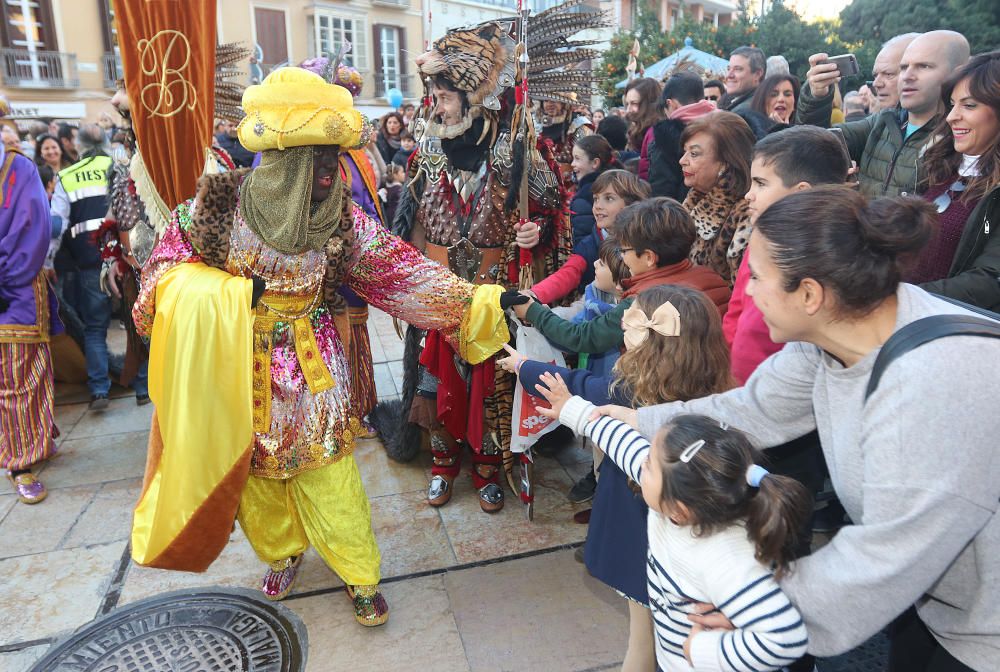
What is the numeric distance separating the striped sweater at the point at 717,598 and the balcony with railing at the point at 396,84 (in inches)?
893

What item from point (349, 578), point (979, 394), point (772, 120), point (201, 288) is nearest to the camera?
point (979, 394)

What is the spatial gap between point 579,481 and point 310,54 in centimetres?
2107

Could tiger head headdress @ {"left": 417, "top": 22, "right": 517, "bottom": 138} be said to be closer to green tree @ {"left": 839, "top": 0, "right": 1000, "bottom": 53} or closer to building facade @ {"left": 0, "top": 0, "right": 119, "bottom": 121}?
green tree @ {"left": 839, "top": 0, "right": 1000, "bottom": 53}

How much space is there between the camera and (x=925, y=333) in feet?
3.88

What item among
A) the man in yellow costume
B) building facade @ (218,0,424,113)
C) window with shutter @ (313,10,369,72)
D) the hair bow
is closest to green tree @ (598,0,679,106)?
building facade @ (218,0,424,113)

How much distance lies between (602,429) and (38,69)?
19307 mm

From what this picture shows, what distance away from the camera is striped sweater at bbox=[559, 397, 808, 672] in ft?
4.29

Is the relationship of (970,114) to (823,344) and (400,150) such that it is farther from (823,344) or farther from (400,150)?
(400,150)

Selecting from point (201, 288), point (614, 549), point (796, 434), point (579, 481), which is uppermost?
point (201, 288)

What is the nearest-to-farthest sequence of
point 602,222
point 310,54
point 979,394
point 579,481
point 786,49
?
point 979,394, point 602,222, point 579,481, point 786,49, point 310,54

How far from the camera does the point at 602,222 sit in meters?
3.35

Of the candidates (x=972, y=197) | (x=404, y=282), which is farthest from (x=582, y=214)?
(x=972, y=197)

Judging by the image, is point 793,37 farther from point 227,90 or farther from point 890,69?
point 227,90

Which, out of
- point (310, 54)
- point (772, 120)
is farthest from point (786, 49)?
point (772, 120)
